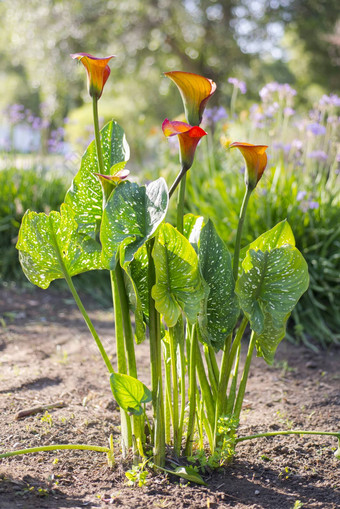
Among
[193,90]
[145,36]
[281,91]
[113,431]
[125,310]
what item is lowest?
[113,431]

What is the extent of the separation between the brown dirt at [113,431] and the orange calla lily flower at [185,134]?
85 centimetres

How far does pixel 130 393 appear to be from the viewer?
45.8 inches

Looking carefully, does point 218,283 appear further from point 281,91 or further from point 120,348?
point 281,91

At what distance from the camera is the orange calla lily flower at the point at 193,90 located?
1.11 meters

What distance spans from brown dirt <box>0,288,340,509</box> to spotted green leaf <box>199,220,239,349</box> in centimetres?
42

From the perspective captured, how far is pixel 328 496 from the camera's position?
1310mm

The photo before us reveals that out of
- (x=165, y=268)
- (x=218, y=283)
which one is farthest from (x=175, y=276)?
(x=218, y=283)

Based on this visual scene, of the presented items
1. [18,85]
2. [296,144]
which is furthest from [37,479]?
[18,85]

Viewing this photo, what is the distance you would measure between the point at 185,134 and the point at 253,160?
196 mm

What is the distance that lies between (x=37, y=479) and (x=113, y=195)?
Answer: 792 mm

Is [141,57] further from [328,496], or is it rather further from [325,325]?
[328,496]

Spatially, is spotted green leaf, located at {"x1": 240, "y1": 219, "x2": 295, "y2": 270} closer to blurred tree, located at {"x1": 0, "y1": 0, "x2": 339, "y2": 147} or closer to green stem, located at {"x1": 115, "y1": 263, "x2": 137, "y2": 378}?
green stem, located at {"x1": 115, "y1": 263, "x2": 137, "y2": 378}

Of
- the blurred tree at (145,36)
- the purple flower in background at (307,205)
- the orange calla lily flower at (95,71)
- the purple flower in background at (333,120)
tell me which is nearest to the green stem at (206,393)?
the orange calla lily flower at (95,71)

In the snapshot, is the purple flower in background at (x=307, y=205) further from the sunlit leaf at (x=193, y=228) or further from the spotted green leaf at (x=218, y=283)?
the spotted green leaf at (x=218, y=283)
